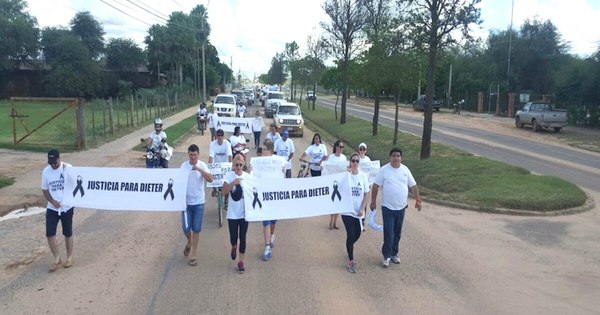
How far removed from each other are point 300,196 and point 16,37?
211ft

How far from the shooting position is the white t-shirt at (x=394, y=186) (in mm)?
7680

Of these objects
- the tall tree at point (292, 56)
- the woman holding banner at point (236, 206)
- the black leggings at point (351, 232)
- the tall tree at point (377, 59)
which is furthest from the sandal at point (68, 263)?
the tall tree at point (292, 56)

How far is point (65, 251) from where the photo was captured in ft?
27.0

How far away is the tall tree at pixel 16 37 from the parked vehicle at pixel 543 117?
56.1 m

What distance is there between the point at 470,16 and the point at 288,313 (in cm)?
1263

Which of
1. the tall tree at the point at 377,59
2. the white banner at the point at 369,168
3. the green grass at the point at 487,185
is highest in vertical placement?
the tall tree at the point at 377,59

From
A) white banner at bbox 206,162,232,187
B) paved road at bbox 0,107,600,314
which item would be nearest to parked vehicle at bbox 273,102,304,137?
white banner at bbox 206,162,232,187

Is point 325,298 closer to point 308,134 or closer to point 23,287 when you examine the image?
point 23,287

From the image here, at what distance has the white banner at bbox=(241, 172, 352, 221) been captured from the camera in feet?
25.6

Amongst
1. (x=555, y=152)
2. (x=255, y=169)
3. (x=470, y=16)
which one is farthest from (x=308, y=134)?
(x=255, y=169)

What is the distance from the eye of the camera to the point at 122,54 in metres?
69.6

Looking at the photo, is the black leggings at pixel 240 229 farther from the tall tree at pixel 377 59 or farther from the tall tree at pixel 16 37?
the tall tree at pixel 16 37

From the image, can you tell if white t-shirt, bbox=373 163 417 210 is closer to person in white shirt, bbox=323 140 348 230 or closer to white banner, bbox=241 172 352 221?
white banner, bbox=241 172 352 221

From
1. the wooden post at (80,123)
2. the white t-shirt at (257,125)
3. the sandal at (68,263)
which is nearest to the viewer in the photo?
the sandal at (68,263)
